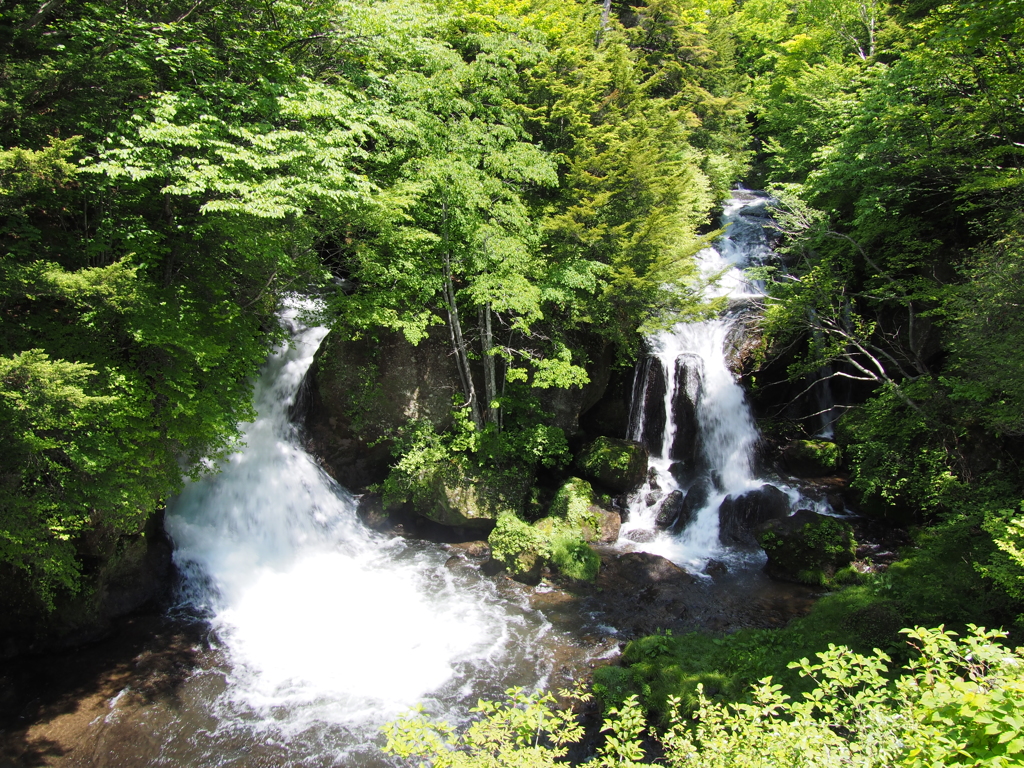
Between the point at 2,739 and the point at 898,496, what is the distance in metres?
16.2

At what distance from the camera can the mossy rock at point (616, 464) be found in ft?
44.1

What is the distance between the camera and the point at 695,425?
48.2ft

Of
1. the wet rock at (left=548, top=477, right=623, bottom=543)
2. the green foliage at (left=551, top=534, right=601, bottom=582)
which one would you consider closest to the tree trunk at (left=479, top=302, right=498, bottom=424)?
the wet rock at (left=548, top=477, right=623, bottom=543)

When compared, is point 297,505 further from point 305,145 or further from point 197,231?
point 305,145

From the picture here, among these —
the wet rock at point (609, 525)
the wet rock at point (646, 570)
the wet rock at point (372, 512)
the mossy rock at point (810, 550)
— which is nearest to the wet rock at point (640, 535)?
the wet rock at point (609, 525)

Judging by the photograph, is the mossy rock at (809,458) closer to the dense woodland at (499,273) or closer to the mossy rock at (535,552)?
the dense woodland at (499,273)

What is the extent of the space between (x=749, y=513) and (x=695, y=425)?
9.86 feet

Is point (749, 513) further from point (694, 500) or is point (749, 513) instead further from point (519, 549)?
point (519, 549)

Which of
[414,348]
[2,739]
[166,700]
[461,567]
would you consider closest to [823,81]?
[414,348]

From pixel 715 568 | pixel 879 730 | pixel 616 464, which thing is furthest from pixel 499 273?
pixel 879 730

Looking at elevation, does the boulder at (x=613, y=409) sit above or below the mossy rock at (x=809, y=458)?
above

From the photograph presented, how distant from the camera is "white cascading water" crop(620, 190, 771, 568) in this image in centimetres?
1330

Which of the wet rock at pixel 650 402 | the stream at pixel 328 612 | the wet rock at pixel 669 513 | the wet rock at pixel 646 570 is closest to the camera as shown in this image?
the stream at pixel 328 612

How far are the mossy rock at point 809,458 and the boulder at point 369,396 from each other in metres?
9.48
